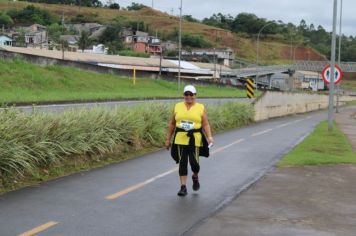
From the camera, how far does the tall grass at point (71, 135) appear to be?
941cm

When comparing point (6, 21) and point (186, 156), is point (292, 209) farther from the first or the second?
point (6, 21)

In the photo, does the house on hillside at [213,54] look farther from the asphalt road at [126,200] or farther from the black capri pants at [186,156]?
the black capri pants at [186,156]

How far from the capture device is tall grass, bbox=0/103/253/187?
9.41 meters

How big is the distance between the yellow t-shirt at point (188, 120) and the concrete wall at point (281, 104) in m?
20.9

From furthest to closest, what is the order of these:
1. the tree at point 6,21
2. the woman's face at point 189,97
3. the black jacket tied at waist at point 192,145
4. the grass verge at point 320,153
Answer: the tree at point 6,21 → the grass verge at point 320,153 → the black jacket tied at waist at point 192,145 → the woman's face at point 189,97

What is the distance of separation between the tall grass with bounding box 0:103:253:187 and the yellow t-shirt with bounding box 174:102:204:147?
2.61 metres

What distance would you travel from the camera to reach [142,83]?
51719 millimetres

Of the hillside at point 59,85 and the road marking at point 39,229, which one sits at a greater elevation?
the hillside at point 59,85

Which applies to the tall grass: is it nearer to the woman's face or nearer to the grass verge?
the woman's face

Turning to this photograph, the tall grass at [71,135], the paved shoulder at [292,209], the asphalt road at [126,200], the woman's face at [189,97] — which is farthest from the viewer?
the tall grass at [71,135]

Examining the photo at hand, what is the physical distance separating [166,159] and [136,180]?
300cm


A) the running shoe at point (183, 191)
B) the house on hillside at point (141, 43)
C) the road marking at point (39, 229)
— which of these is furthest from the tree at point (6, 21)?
the road marking at point (39, 229)

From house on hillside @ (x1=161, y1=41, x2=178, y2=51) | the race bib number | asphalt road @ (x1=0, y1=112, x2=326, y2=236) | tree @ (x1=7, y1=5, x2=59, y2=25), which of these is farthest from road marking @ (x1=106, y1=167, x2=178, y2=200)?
tree @ (x1=7, y1=5, x2=59, y2=25)

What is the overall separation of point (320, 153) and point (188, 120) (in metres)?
6.60
